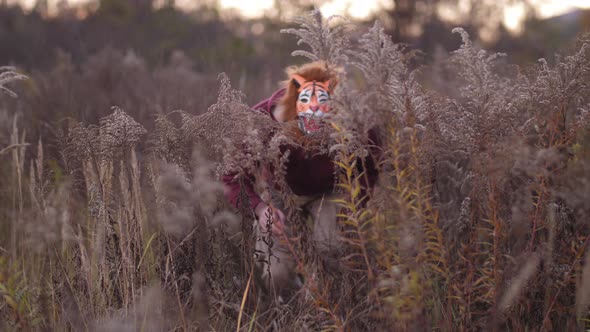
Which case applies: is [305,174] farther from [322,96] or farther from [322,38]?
[322,38]

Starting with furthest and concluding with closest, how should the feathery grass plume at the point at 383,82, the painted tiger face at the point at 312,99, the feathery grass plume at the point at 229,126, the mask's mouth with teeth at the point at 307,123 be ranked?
1. the painted tiger face at the point at 312,99
2. the mask's mouth with teeth at the point at 307,123
3. the feathery grass plume at the point at 229,126
4. the feathery grass plume at the point at 383,82

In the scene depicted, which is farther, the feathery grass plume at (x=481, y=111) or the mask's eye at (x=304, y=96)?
the mask's eye at (x=304, y=96)

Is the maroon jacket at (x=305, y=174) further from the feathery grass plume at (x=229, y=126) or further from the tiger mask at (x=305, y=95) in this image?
the feathery grass plume at (x=229, y=126)

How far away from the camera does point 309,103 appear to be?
273cm

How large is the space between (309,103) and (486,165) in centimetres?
117

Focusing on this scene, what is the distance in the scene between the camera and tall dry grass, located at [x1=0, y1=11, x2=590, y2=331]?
164 centimetres

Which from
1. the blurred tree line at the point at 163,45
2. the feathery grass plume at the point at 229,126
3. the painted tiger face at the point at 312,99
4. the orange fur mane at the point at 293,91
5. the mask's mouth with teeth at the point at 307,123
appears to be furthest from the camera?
the blurred tree line at the point at 163,45

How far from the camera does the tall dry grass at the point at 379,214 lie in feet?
5.40

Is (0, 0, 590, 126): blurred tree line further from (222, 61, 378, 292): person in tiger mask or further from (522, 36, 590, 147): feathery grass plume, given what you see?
(522, 36, 590, 147): feathery grass plume

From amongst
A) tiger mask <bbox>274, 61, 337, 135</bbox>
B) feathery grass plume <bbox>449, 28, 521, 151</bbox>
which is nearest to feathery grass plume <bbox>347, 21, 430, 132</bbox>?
feathery grass plume <bbox>449, 28, 521, 151</bbox>

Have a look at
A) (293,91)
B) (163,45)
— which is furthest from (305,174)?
(163,45)

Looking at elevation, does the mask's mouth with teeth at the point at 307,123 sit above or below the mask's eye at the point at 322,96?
below

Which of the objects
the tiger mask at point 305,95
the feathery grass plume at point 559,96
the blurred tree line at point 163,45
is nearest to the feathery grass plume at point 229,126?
the tiger mask at point 305,95

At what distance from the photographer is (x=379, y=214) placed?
163cm
